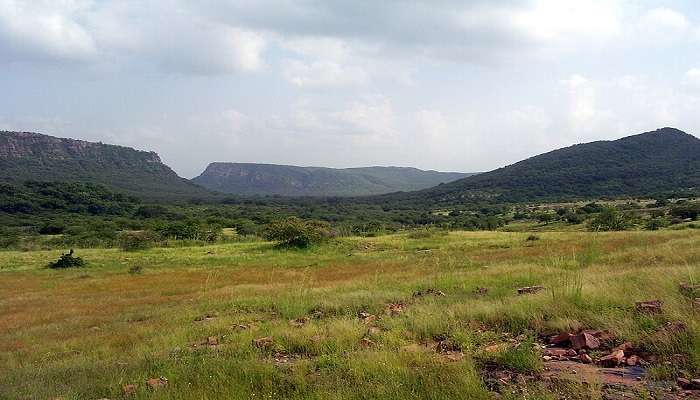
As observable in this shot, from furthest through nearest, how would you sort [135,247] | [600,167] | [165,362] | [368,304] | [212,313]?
[600,167], [135,247], [212,313], [368,304], [165,362]

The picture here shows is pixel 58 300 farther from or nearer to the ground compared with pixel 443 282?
nearer to the ground

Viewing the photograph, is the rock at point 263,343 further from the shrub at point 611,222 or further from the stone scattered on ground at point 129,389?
the shrub at point 611,222

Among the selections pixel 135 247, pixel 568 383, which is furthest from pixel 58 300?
pixel 135 247

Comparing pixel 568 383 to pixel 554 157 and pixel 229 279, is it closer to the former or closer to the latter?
pixel 229 279

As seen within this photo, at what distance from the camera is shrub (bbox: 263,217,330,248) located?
4597cm

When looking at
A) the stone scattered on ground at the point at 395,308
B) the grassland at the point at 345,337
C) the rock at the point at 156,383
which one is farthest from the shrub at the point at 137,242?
the rock at the point at 156,383

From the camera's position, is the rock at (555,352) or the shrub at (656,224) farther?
the shrub at (656,224)

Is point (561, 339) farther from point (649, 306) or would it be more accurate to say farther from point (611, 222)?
point (611, 222)

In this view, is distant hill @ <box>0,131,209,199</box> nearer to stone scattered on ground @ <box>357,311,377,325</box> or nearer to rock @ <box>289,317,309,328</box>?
rock @ <box>289,317,309,328</box>

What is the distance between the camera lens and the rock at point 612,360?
5.78 m

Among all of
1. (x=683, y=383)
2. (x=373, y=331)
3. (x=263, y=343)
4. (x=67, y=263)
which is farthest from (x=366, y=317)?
(x=67, y=263)

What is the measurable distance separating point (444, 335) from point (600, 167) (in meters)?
153

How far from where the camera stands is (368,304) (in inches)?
479

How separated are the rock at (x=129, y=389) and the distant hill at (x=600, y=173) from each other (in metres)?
124
